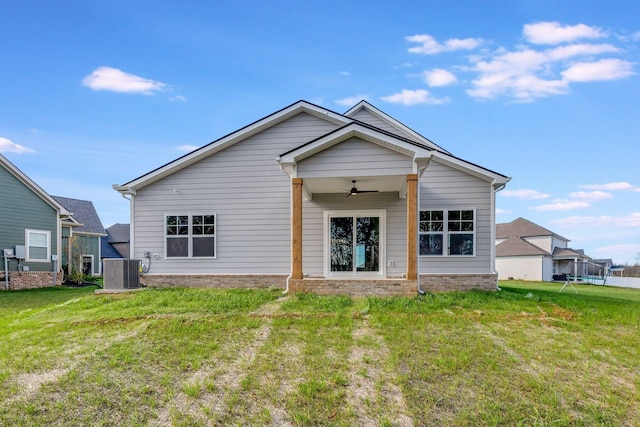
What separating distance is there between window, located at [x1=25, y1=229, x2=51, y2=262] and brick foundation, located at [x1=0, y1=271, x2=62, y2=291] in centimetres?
81

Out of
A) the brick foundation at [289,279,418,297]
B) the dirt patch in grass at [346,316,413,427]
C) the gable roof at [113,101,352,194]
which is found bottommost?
the dirt patch in grass at [346,316,413,427]

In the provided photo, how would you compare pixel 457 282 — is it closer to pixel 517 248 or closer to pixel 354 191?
pixel 354 191

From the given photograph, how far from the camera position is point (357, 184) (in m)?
10.9

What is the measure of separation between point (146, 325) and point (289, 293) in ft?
12.2

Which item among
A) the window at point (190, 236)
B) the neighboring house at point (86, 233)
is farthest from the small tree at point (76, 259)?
the window at point (190, 236)

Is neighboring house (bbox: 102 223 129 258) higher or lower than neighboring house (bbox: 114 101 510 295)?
lower

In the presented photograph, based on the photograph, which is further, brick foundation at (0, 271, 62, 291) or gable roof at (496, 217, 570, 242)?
gable roof at (496, 217, 570, 242)

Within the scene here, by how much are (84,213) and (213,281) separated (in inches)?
899

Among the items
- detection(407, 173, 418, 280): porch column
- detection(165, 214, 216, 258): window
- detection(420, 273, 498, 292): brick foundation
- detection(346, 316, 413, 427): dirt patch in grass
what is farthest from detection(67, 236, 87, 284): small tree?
detection(346, 316, 413, 427): dirt patch in grass

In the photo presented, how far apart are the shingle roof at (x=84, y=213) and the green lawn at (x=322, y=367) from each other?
23.2 meters

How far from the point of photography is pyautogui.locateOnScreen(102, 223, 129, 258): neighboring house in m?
33.0

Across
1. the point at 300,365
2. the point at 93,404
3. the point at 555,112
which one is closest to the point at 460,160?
the point at 555,112

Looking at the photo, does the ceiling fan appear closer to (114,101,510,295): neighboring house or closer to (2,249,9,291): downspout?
(114,101,510,295): neighboring house

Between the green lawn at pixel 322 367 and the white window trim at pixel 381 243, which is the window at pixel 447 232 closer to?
the white window trim at pixel 381 243
